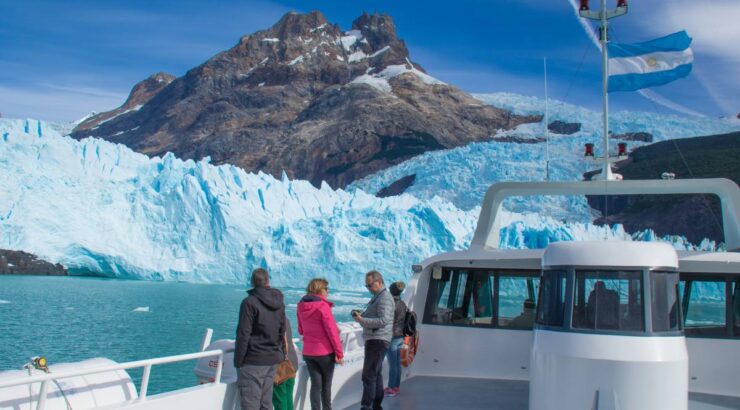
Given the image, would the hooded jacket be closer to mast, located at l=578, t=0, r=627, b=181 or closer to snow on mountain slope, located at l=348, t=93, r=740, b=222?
mast, located at l=578, t=0, r=627, b=181

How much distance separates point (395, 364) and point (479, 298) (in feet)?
3.81

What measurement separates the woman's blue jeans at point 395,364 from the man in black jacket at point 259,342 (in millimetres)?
1739

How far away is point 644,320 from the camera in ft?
13.0

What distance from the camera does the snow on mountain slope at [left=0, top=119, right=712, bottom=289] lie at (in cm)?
3247

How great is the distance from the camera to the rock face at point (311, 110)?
73.9 meters

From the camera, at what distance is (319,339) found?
4.72 meters

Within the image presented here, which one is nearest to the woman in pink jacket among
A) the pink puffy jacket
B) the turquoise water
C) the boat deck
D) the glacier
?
the pink puffy jacket

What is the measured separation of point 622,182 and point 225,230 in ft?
94.1

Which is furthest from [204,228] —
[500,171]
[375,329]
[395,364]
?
[375,329]

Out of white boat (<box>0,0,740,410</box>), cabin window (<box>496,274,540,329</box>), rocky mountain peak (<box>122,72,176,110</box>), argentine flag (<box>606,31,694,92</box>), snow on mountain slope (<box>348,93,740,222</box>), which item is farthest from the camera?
rocky mountain peak (<box>122,72,176,110</box>)

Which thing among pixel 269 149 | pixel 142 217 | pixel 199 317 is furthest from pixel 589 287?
pixel 269 149

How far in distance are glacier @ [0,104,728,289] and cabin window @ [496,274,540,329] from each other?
24.6 metres

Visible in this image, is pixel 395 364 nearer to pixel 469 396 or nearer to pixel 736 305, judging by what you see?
pixel 469 396

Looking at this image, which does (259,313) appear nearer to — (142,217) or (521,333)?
(521,333)
